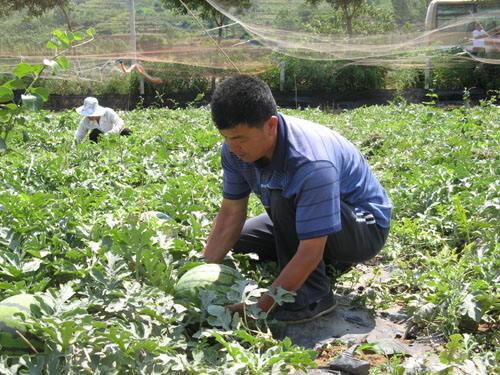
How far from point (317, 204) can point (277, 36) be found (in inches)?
439

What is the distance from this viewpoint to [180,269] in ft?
10.4

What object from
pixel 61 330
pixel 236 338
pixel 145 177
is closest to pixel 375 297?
pixel 236 338

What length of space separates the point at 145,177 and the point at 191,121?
4.84 metres

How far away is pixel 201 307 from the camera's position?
293 cm

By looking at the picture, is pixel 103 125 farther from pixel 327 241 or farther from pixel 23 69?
pixel 23 69

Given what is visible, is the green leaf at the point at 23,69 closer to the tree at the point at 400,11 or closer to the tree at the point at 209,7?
the tree at the point at 209,7

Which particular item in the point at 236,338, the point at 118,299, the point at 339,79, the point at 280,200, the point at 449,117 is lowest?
the point at 339,79

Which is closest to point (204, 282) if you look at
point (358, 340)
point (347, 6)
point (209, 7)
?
point (358, 340)

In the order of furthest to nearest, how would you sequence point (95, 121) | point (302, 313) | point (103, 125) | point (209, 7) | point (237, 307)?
point (209, 7), point (103, 125), point (95, 121), point (302, 313), point (237, 307)

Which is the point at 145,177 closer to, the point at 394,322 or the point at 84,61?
the point at 394,322

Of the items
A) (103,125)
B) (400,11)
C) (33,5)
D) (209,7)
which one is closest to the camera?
(103,125)

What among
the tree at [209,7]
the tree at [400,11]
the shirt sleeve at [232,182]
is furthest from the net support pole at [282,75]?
the shirt sleeve at [232,182]

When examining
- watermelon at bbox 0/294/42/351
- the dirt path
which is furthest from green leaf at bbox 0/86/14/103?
the dirt path

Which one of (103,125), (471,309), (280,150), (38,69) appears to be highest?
(38,69)
